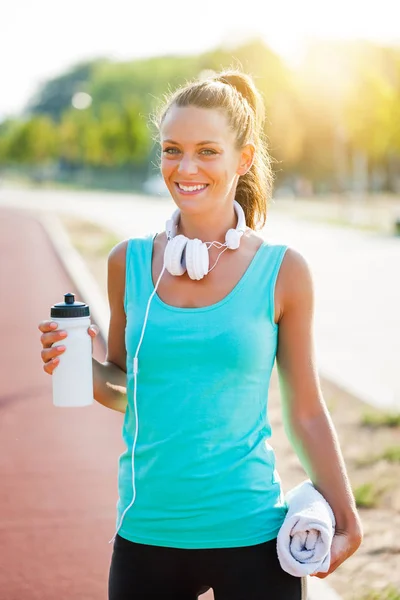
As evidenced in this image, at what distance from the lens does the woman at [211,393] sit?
81.0 inches

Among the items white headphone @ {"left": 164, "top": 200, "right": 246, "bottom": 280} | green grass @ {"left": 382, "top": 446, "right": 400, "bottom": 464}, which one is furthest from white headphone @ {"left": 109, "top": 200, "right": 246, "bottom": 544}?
green grass @ {"left": 382, "top": 446, "right": 400, "bottom": 464}

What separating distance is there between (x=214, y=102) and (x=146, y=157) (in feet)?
281

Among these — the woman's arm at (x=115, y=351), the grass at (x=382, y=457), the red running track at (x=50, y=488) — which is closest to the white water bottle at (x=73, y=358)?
the woman's arm at (x=115, y=351)

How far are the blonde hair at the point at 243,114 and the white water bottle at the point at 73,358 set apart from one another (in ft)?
1.71

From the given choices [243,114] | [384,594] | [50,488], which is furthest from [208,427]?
[50,488]

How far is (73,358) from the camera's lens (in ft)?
7.24

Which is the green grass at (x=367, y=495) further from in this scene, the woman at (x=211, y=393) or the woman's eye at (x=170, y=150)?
the woman's eye at (x=170, y=150)

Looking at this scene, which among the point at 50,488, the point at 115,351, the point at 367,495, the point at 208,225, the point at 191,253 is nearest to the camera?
the point at 191,253

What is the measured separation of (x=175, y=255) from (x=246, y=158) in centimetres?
33

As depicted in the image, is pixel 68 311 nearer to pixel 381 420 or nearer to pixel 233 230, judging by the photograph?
pixel 233 230

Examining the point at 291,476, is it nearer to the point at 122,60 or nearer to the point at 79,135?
the point at 79,135

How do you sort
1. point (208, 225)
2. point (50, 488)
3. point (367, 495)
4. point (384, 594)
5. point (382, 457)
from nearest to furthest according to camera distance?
point (208, 225) < point (384, 594) < point (367, 495) < point (50, 488) < point (382, 457)

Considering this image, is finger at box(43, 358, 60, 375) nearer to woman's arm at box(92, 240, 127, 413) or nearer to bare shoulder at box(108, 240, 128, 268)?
woman's arm at box(92, 240, 127, 413)

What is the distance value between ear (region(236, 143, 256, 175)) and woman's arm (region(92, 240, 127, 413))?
34 centimetres
